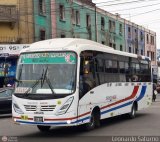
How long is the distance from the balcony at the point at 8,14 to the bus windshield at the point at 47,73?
2131 cm

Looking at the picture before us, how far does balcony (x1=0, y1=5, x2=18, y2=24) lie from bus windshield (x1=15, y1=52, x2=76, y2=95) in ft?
69.9

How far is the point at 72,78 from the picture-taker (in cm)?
1381

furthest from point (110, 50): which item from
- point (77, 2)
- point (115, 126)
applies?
point (77, 2)

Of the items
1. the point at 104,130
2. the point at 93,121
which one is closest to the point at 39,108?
the point at 93,121

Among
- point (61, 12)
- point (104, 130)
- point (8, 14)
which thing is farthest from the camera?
point (61, 12)

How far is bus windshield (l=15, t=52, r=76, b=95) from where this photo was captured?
1373 cm

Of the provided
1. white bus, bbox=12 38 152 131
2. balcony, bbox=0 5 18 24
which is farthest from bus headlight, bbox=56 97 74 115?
balcony, bbox=0 5 18 24

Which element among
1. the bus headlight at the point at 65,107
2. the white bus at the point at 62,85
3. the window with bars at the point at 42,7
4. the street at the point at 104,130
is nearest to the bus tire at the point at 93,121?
the white bus at the point at 62,85

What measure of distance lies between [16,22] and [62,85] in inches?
913

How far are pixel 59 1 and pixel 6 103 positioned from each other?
2068cm

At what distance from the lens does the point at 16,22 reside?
36.0 metres

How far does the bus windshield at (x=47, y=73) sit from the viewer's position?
1373cm

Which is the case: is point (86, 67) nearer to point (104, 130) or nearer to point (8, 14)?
point (104, 130)

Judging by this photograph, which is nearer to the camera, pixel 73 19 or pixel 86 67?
pixel 86 67
